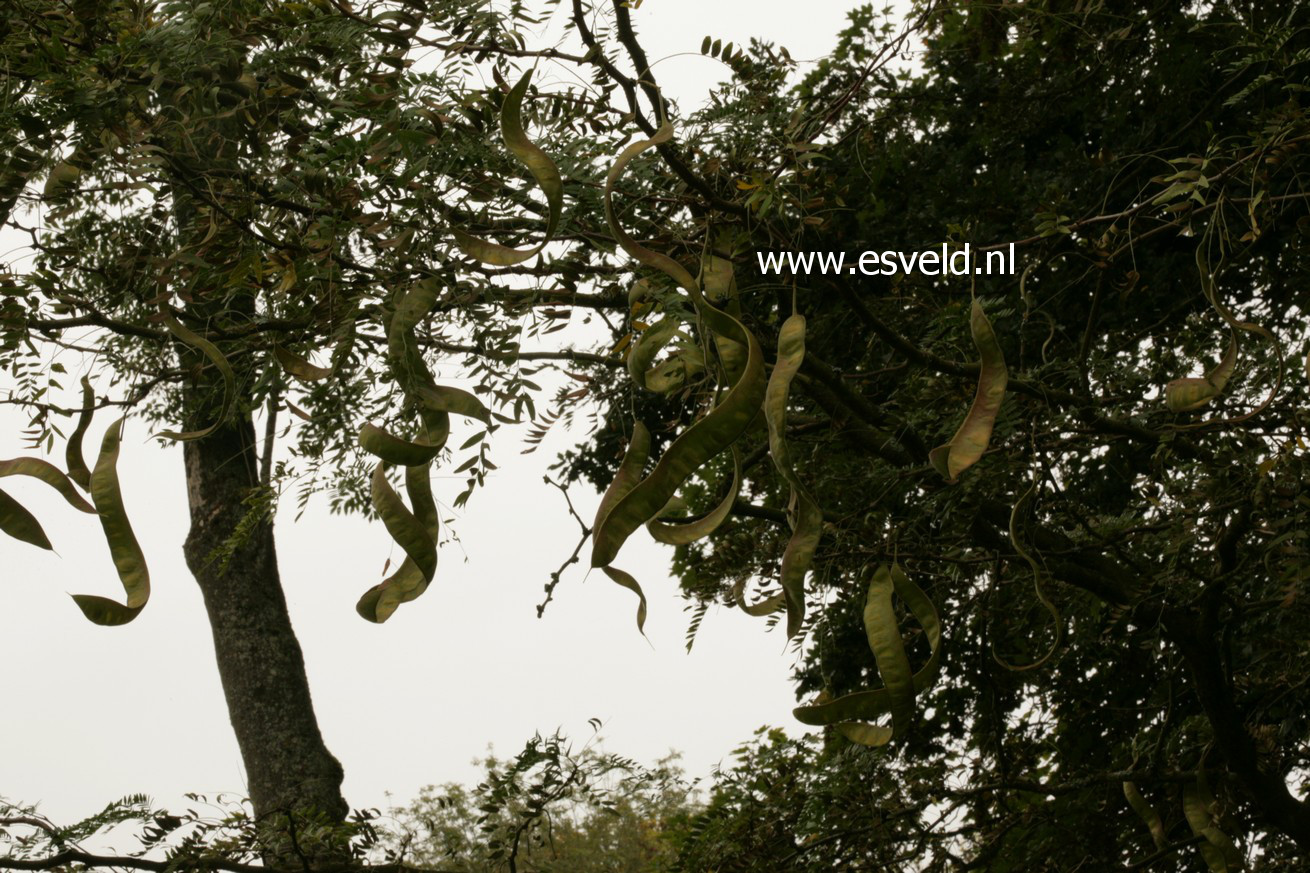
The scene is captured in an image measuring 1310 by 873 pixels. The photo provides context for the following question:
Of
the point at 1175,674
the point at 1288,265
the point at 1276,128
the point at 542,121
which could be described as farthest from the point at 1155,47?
the point at 542,121

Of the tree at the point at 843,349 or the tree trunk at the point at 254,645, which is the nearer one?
the tree at the point at 843,349

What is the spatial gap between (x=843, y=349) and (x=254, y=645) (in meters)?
2.90

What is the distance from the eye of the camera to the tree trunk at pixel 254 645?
507 cm

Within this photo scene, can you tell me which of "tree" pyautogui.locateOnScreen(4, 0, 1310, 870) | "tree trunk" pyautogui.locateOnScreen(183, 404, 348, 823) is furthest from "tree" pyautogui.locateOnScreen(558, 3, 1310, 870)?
"tree trunk" pyautogui.locateOnScreen(183, 404, 348, 823)

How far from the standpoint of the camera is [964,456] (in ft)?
3.82

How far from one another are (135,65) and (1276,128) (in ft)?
6.37

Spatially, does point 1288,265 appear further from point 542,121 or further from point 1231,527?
point 542,121

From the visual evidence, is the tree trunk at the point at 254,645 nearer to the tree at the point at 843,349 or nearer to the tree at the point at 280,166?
the tree at the point at 843,349

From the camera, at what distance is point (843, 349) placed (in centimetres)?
459

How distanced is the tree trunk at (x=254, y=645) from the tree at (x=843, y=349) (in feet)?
1.38

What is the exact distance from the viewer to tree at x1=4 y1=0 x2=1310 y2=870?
1442 mm

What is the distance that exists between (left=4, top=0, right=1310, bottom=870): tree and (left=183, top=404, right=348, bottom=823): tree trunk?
1.38 ft

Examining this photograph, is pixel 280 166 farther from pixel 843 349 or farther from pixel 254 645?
pixel 254 645

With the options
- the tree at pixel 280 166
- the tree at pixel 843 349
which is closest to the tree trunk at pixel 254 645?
the tree at pixel 843 349
